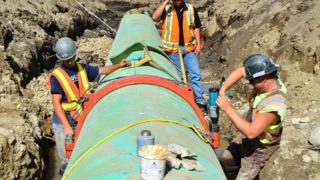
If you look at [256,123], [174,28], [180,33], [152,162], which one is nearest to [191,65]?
[180,33]

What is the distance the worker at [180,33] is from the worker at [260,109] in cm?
284

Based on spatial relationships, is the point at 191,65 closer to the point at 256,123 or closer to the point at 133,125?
the point at 256,123

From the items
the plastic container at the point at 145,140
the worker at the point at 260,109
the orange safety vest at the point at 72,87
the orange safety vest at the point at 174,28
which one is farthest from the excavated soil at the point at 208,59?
the plastic container at the point at 145,140

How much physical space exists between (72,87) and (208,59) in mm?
9544

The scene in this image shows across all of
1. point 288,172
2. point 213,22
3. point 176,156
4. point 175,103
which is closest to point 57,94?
point 175,103

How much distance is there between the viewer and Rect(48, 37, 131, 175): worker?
580 centimetres

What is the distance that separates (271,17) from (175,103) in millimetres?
8633

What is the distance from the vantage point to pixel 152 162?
3.19 metres

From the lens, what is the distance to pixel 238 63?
39.2 ft

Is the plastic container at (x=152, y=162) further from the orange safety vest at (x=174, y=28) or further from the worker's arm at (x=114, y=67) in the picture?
the orange safety vest at (x=174, y=28)

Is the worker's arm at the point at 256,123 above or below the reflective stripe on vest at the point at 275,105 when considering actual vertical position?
below

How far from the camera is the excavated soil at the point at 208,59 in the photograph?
7.25 metres

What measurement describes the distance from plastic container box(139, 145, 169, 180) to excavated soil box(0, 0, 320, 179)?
13.8ft

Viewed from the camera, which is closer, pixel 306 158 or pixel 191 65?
pixel 306 158
